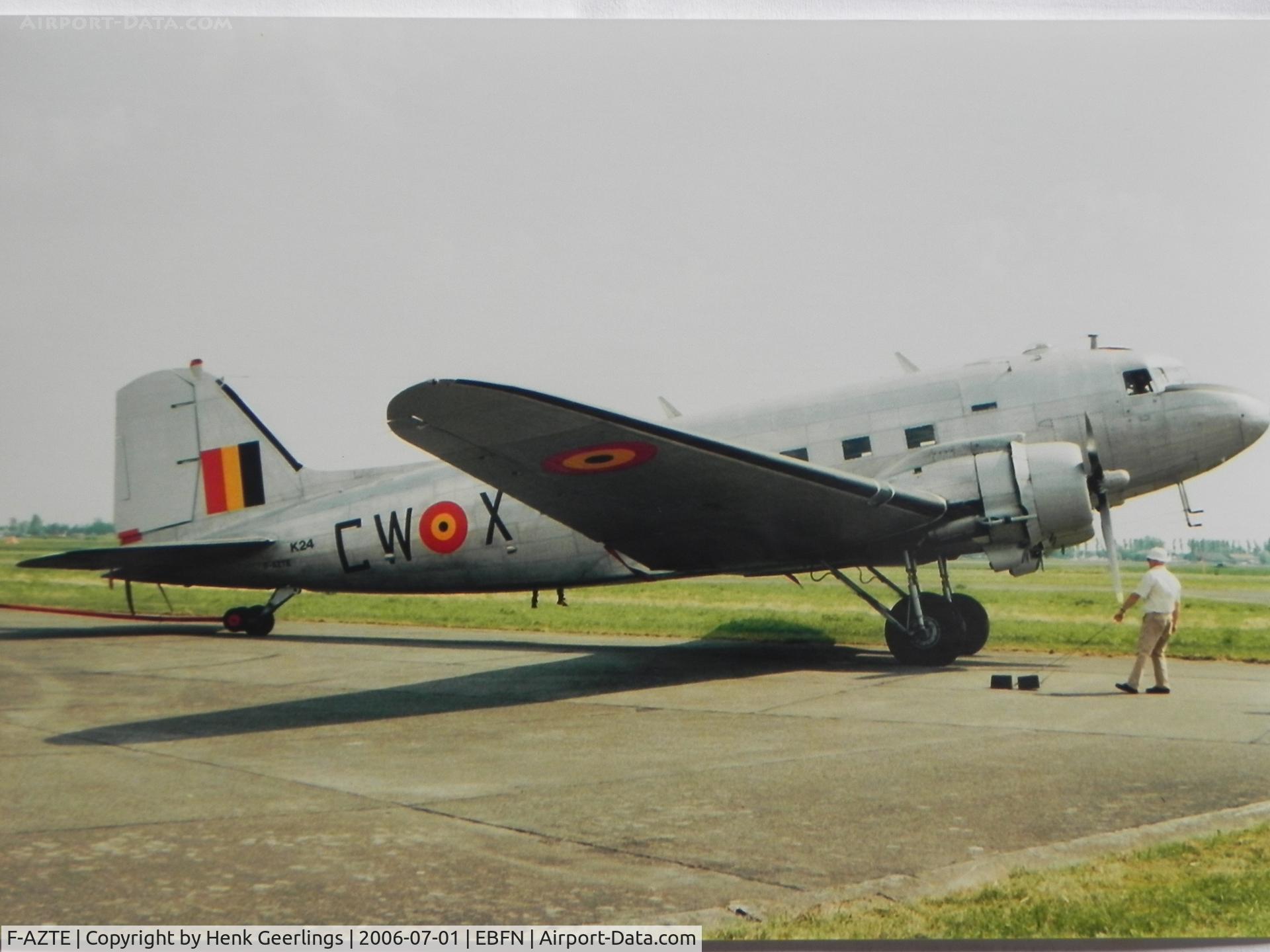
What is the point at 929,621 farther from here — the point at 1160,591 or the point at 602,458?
the point at 602,458

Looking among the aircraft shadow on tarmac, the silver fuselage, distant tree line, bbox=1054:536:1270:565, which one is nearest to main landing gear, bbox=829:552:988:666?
the aircraft shadow on tarmac

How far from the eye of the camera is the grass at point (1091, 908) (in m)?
3.61

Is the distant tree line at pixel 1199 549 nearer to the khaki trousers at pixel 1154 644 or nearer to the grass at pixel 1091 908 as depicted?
the khaki trousers at pixel 1154 644

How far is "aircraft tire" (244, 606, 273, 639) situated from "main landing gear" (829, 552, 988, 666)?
7.15m

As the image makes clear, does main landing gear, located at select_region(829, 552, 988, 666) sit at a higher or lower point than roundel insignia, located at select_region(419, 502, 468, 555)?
lower

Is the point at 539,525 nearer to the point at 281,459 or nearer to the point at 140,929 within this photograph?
the point at 281,459

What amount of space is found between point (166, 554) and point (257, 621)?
1522mm

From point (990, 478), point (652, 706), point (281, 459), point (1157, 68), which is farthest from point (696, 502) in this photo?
point (281, 459)

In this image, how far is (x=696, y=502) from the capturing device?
820 centimetres

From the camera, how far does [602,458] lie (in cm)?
735

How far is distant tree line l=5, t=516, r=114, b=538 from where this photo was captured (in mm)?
7109

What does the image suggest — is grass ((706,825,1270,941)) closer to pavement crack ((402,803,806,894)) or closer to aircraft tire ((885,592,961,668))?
pavement crack ((402,803,806,894))

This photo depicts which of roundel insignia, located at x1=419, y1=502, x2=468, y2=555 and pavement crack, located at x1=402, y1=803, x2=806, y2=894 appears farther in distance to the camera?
roundel insignia, located at x1=419, y1=502, x2=468, y2=555

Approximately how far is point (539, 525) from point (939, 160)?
5688 mm
